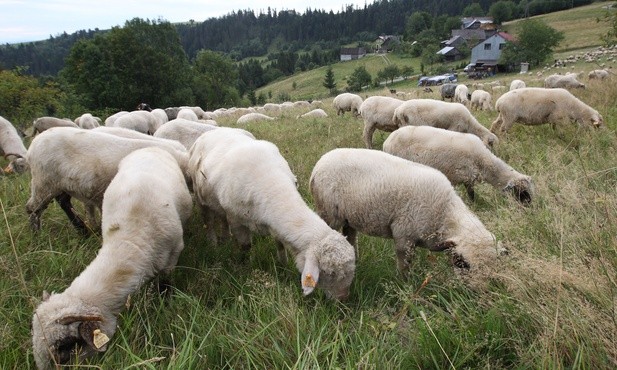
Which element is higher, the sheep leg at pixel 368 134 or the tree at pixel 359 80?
the sheep leg at pixel 368 134

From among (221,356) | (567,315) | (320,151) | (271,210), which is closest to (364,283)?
(271,210)

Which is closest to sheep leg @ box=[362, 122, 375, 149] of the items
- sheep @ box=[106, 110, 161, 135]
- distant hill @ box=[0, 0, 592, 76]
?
sheep @ box=[106, 110, 161, 135]

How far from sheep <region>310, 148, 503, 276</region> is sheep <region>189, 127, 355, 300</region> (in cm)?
60

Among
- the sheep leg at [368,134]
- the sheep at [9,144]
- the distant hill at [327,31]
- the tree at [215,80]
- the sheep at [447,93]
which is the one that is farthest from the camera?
the distant hill at [327,31]

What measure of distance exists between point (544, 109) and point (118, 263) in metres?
9.63

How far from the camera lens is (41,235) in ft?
14.9

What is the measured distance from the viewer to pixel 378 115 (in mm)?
10328

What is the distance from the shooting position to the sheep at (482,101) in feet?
45.8

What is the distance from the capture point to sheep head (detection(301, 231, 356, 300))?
3.23m

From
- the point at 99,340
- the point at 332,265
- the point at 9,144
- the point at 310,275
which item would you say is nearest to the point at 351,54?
the point at 9,144

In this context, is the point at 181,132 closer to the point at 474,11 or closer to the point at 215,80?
the point at 215,80

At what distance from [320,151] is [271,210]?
16.4ft

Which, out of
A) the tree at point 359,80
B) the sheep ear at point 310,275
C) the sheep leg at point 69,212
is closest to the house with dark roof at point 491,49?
the tree at point 359,80

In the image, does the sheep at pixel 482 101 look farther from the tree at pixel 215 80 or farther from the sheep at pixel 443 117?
the tree at pixel 215 80
